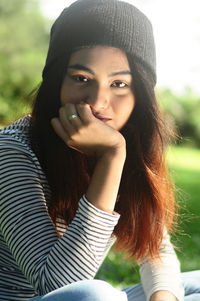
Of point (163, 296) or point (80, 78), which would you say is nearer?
point (80, 78)

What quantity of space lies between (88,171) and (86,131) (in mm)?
574

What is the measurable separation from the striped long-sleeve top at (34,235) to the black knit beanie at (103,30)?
1.73 ft

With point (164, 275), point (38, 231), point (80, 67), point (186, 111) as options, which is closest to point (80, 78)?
point (80, 67)

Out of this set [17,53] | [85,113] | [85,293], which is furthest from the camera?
[17,53]

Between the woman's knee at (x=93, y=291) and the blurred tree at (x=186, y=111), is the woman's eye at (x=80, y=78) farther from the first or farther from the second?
the blurred tree at (x=186, y=111)

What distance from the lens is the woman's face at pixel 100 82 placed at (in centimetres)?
229

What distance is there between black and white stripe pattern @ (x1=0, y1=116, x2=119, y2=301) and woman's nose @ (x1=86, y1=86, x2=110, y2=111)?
355 millimetres

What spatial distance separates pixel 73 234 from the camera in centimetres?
195

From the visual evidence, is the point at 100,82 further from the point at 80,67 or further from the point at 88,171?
the point at 88,171

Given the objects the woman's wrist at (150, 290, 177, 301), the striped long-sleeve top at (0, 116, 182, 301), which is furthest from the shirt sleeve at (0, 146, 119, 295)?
the woman's wrist at (150, 290, 177, 301)

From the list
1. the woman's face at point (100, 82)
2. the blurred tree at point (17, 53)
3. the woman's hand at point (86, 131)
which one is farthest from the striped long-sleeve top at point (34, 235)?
the blurred tree at point (17, 53)

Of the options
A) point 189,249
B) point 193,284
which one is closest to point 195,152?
point 189,249

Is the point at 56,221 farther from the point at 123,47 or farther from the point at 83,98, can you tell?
the point at 123,47

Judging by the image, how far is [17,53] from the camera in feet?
97.2
